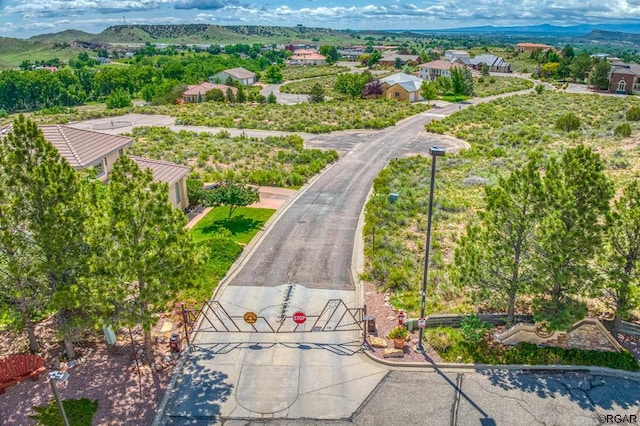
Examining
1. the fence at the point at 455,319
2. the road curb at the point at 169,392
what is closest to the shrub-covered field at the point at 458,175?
Answer: the fence at the point at 455,319

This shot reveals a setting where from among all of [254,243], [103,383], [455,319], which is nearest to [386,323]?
[455,319]

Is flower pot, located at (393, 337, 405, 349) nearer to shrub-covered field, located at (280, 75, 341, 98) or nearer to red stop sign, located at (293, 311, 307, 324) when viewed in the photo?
red stop sign, located at (293, 311, 307, 324)

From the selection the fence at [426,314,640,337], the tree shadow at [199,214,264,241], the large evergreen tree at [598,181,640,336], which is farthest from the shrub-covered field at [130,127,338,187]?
the large evergreen tree at [598,181,640,336]

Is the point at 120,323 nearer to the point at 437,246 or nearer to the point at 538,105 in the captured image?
the point at 437,246

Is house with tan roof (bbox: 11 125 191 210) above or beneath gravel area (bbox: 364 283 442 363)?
above

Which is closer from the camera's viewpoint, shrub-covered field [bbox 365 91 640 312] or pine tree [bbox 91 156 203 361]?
pine tree [bbox 91 156 203 361]

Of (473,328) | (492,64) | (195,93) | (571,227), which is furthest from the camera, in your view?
(492,64)

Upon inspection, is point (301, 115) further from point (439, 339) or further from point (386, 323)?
point (439, 339)
